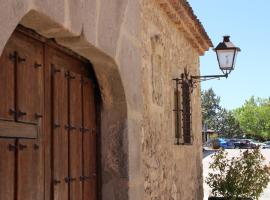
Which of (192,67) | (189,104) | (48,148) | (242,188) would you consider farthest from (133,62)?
(242,188)

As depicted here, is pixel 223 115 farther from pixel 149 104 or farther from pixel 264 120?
pixel 149 104

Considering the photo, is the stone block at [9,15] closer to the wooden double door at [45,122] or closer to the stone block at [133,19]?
the wooden double door at [45,122]

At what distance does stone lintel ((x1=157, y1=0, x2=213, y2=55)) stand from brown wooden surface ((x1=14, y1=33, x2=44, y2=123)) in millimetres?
3078

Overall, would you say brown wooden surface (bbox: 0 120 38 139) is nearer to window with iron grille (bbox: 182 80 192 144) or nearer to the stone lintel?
the stone lintel

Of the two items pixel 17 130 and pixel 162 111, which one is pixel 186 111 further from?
pixel 17 130

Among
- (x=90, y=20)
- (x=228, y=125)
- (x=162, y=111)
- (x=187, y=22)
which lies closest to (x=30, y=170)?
(x=90, y=20)

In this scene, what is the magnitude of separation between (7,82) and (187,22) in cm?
509

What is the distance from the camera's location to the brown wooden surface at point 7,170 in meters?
2.70

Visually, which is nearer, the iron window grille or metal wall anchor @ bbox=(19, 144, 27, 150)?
metal wall anchor @ bbox=(19, 144, 27, 150)

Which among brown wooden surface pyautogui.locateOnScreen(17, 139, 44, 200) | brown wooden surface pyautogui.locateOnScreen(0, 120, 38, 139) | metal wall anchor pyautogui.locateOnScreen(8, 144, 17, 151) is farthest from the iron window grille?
metal wall anchor pyautogui.locateOnScreen(8, 144, 17, 151)

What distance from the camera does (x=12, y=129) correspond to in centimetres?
280

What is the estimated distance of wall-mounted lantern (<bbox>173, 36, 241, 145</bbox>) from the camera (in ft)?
23.9

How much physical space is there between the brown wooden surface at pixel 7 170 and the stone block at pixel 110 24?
1.15m

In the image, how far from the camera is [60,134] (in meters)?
3.49
